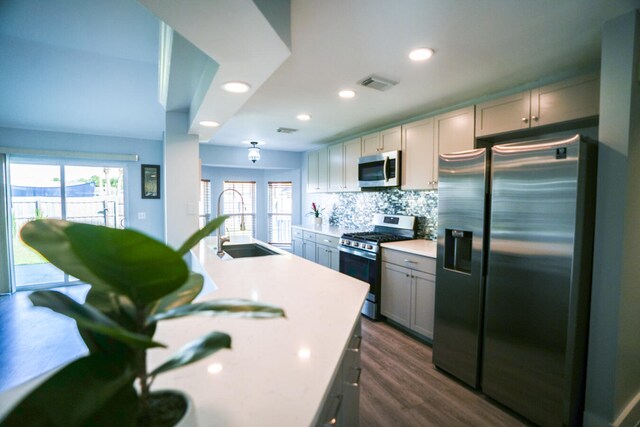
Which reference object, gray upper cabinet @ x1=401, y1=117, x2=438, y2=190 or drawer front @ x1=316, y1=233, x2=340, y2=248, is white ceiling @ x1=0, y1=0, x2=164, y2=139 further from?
drawer front @ x1=316, y1=233, x2=340, y2=248

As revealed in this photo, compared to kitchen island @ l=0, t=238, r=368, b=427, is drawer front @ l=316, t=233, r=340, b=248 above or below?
below

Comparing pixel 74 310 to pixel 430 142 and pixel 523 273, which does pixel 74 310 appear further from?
pixel 430 142

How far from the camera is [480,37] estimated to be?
1.74 meters

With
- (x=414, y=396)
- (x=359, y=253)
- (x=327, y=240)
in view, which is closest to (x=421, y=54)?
(x=359, y=253)

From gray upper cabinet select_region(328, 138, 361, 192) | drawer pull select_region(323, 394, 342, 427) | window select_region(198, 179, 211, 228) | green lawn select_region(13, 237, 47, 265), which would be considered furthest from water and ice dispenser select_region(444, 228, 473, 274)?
green lawn select_region(13, 237, 47, 265)

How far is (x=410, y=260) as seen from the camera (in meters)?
2.87

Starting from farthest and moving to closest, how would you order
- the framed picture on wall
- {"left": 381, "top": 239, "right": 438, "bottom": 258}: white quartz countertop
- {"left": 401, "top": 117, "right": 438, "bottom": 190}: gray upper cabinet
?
1. the framed picture on wall
2. {"left": 401, "top": 117, "right": 438, "bottom": 190}: gray upper cabinet
3. {"left": 381, "top": 239, "right": 438, "bottom": 258}: white quartz countertop

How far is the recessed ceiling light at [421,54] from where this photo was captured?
188 cm

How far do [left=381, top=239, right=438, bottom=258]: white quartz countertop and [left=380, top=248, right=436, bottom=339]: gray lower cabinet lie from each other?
5 cm

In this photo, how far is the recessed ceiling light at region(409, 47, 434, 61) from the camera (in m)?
1.88

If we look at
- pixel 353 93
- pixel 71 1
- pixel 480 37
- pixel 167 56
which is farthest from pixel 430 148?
pixel 71 1

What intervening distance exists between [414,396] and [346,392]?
1.12m

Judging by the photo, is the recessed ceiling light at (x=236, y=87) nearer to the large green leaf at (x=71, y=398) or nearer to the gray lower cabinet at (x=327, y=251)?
the large green leaf at (x=71, y=398)

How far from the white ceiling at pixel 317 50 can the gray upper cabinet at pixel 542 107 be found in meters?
0.12
